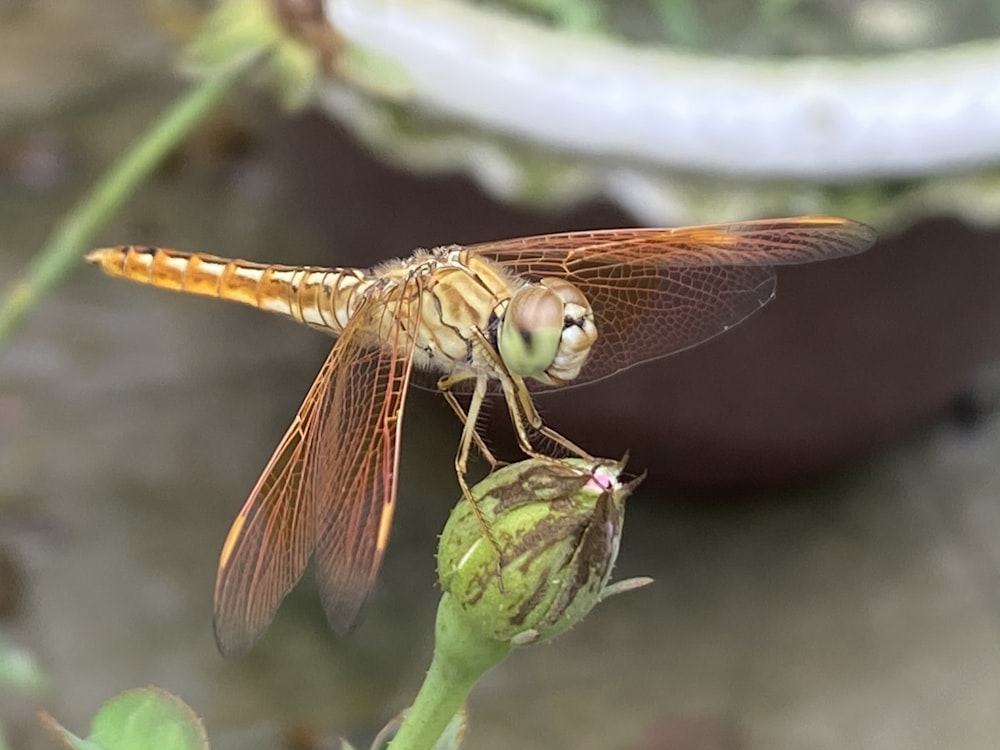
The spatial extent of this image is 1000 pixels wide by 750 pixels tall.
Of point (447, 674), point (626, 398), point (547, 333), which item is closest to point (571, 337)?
point (547, 333)

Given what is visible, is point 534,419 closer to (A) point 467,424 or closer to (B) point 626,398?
(A) point 467,424

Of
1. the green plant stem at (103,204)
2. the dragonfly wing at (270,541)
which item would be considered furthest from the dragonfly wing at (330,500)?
the green plant stem at (103,204)

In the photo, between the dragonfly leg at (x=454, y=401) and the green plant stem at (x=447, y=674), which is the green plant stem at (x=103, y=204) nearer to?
the dragonfly leg at (x=454, y=401)

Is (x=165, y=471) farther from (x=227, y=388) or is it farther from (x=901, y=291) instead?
(x=901, y=291)

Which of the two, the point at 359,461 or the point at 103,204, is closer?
the point at 359,461

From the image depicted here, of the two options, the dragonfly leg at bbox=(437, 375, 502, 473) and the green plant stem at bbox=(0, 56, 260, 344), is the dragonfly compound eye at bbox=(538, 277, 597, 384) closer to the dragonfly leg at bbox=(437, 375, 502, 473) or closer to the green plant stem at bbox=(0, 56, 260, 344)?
the dragonfly leg at bbox=(437, 375, 502, 473)

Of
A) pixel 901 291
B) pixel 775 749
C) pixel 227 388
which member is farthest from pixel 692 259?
pixel 227 388
